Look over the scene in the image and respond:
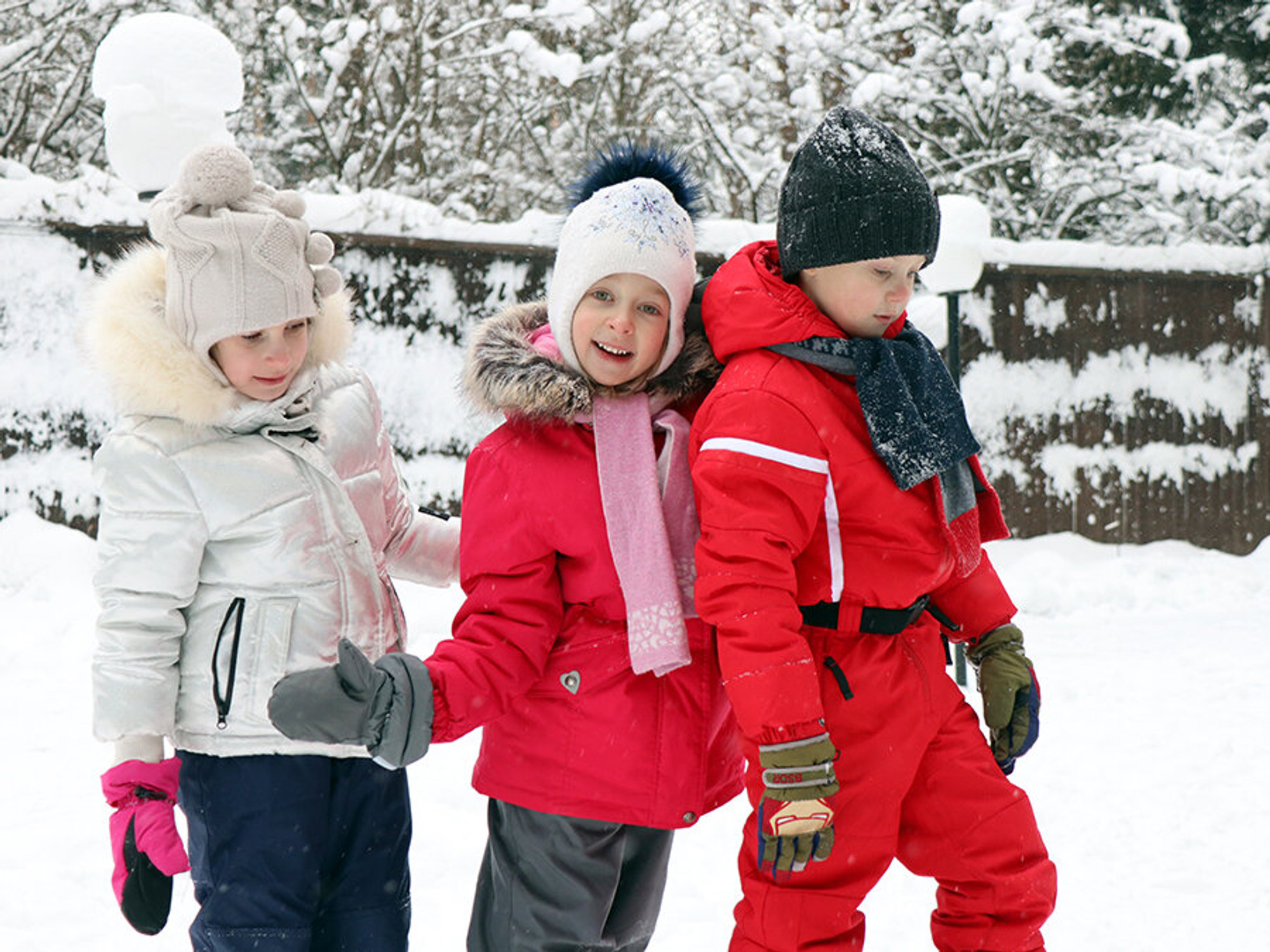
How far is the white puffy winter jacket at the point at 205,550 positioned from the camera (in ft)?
6.13

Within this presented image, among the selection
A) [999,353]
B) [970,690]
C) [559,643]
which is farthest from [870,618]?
[999,353]

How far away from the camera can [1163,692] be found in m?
4.85

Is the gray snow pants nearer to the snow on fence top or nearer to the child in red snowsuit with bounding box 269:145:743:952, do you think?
the child in red snowsuit with bounding box 269:145:743:952

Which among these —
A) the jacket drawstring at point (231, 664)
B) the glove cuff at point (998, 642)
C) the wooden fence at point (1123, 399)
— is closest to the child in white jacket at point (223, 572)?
the jacket drawstring at point (231, 664)

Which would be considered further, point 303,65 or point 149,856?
point 303,65

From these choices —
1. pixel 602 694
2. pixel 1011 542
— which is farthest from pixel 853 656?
pixel 1011 542

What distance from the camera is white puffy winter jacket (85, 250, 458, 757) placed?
6.13 ft

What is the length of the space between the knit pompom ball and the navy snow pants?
91 centimetres

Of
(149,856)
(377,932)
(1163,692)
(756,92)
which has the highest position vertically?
(756,92)

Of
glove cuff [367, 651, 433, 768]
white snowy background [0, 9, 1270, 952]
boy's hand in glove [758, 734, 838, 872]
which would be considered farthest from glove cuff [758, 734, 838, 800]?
white snowy background [0, 9, 1270, 952]

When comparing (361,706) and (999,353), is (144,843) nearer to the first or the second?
(361,706)

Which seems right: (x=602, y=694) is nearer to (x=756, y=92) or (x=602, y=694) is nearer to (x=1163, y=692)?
(x=1163, y=692)

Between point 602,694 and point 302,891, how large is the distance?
0.59 metres

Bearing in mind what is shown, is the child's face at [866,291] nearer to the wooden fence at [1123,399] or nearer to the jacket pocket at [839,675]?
the jacket pocket at [839,675]
